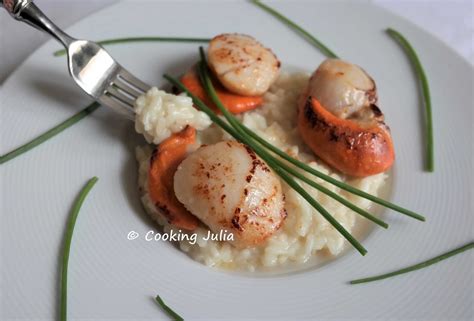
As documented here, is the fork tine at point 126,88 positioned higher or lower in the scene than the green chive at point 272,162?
higher

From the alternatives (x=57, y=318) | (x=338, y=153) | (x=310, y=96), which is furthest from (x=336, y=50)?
(x=57, y=318)

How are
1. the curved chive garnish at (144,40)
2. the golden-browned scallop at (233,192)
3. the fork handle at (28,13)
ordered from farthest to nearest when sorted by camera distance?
1. the curved chive garnish at (144,40)
2. the fork handle at (28,13)
3. the golden-browned scallop at (233,192)

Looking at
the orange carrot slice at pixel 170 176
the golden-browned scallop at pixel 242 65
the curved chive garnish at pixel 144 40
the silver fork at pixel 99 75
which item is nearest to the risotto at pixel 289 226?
the orange carrot slice at pixel 170 176

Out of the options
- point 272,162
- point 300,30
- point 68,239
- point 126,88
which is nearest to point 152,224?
point 68,239

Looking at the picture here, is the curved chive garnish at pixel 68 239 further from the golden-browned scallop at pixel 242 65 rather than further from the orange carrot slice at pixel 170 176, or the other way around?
the golden-browned scallop at pixel 242 65

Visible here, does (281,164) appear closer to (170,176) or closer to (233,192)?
(233,192)

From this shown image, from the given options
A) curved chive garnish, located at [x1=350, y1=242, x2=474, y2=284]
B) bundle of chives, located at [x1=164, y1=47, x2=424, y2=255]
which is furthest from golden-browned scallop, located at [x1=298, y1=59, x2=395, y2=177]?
curved chive garnish, located at [x1=350, y1=242, x2=474, y2=284]
